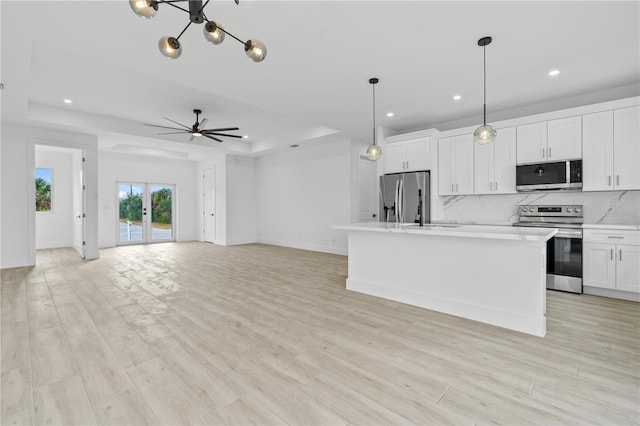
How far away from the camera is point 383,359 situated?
225cm

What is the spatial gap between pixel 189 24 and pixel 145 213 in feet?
28.9

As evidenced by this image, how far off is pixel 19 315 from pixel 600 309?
6.41 metres

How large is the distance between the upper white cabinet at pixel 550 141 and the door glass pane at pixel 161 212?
9.75m

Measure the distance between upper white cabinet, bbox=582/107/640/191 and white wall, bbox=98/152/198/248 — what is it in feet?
33.4

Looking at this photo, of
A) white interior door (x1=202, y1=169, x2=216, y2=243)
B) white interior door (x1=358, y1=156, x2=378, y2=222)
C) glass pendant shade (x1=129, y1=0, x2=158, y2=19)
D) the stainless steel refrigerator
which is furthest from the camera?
white interior door (x1=202, y1=169, x2=216, y2=243)

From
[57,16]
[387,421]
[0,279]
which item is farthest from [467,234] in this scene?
[0,279]

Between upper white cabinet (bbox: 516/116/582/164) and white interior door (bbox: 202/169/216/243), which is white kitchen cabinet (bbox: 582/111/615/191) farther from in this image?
A: white interior door (bbox: 202/169/216/243)

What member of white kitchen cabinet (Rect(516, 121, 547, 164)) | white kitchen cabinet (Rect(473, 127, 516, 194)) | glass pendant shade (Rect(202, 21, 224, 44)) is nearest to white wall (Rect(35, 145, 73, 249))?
glass pendant shade (Rect(202, 21, 224, 44))

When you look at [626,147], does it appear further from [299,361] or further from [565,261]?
[299,361]

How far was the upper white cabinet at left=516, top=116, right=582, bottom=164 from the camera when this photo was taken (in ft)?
13.5

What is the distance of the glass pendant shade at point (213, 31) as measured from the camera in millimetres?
1908

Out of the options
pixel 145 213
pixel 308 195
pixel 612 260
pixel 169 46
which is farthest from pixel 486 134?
pixel 145 213

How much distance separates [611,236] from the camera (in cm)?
375

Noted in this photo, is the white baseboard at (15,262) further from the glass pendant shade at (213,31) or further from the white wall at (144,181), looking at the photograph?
the glass pendant shade at (213,31)
